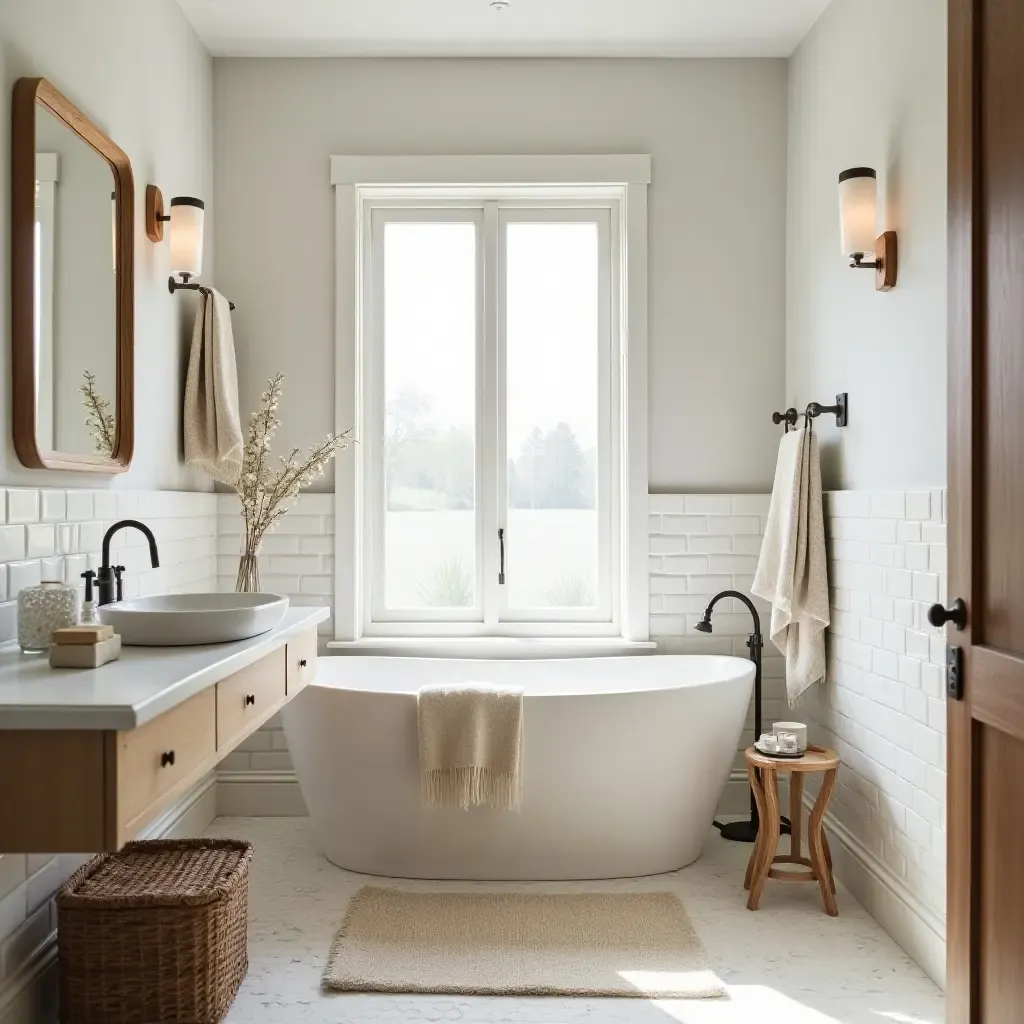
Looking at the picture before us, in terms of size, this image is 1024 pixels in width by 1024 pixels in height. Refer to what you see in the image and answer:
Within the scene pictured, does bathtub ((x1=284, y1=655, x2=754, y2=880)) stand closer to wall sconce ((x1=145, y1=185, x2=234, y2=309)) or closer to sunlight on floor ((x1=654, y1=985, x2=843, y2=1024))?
sunlight on floor ((x1=654, y1=985, x2=843, y2=1024))

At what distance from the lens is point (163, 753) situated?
177 centimetres

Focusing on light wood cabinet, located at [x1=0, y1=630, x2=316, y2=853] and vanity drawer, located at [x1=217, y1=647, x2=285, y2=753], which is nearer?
light wood cabinet, located at [x1=0, y1=630, x2=316, y2=853]

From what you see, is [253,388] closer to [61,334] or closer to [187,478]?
[187,478]

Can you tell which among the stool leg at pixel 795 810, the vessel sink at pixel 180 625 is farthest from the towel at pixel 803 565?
the vessel sink at pixel 180 625

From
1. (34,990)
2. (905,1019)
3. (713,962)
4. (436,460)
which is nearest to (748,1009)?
(713,962)

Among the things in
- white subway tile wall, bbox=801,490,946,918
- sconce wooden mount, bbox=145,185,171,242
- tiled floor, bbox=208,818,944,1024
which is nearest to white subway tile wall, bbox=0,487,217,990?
tiled floor, bbox=208,818,944,1024

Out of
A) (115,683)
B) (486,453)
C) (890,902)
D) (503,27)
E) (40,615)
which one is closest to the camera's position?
(115,683)

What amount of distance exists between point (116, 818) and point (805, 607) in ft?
8.27

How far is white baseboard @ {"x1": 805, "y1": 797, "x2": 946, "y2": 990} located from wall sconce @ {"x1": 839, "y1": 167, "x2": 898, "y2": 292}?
5.76ft

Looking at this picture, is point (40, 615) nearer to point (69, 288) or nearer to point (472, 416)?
point (69, 288)

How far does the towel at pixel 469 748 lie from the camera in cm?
314

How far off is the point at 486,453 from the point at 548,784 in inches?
57.4

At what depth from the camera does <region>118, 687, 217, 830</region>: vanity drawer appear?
1.63 meters

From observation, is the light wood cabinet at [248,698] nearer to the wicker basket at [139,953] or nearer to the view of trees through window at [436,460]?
the wicker basket at [139,953]
